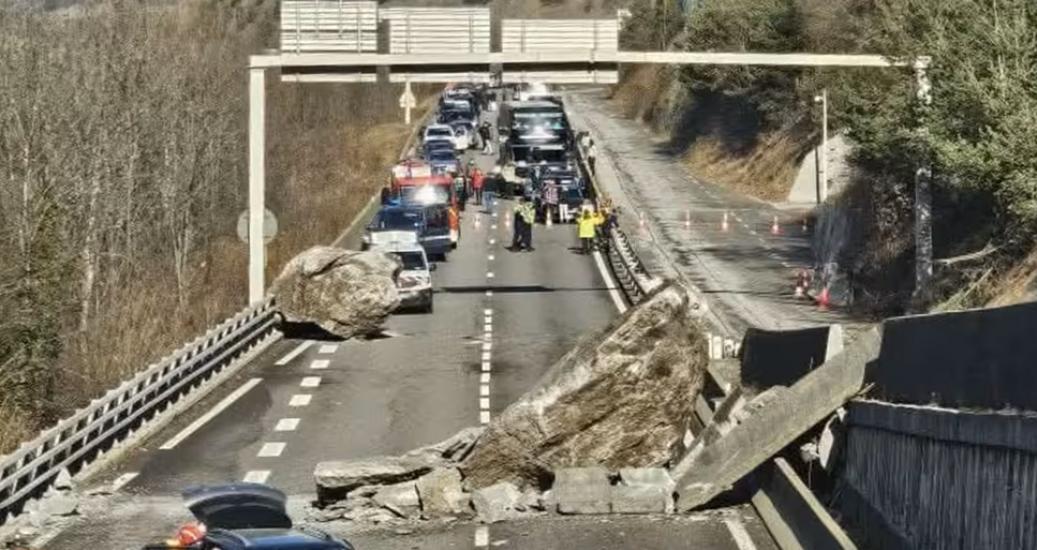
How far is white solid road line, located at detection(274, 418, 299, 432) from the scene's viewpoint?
96.4ft

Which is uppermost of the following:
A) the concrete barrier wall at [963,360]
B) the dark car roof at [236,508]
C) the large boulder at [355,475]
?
the concrete barrier wall at [963,360]

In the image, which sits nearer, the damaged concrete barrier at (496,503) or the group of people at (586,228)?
the damaged concrete barrier at (496,503)

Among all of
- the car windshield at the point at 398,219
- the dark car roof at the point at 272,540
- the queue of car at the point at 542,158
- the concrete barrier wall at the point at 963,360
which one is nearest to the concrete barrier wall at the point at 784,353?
the concrete barrier wall at the point at 963,360

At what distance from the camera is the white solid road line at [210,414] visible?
28.4 meters

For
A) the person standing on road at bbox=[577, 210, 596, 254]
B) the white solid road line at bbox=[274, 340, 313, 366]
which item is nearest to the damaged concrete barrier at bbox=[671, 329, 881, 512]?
the white solid road line at bbox=[274, 340, 313, 366]

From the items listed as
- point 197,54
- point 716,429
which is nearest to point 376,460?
point 716,429

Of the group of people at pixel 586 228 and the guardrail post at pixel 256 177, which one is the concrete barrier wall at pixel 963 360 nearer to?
the guardrail post at pixel 256 177

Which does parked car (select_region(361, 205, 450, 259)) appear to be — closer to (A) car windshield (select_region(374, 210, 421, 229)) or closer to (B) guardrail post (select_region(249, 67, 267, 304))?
(A) car windshield (select_region(374, 210, 421, 229))

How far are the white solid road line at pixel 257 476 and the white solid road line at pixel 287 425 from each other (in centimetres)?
378

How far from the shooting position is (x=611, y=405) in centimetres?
2417

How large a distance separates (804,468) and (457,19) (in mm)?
26900

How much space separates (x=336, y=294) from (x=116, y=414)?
14.5m

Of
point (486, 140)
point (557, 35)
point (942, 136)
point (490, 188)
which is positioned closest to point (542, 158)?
point (490, 188)

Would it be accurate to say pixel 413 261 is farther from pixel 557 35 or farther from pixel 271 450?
pixel 271 450
